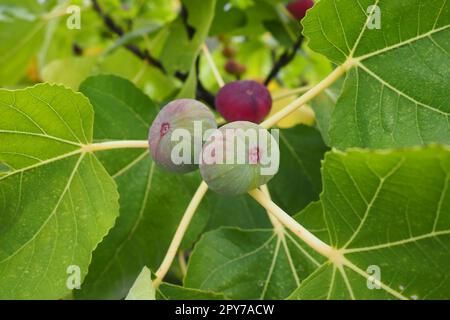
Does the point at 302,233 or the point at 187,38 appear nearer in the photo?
the point at 302,233

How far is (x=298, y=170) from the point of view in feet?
5.35

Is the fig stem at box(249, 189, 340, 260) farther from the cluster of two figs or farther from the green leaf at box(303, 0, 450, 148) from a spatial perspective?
the green leaf at box(303, 0, 450, 148)

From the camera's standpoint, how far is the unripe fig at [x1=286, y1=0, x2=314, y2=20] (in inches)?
70.0

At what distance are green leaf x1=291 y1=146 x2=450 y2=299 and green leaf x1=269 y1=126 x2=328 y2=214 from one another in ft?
1.97

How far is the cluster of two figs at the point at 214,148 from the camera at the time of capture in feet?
3.07

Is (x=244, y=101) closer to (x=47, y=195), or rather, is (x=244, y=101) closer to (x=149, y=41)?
(x=47, y=195)

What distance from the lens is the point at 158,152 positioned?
3.44 ft

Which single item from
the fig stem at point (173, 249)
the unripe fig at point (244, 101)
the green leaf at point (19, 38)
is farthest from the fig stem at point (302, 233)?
the green leaf at point (19, 38)

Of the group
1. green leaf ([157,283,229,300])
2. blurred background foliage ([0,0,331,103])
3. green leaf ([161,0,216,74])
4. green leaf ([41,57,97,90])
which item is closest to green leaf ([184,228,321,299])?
green leaf ([157,283,229,300])

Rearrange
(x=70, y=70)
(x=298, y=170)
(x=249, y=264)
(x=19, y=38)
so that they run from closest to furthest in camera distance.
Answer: (x=249, y=264) → (x=298, y=170) → (x=70, y=70) → (x=19, y=38)

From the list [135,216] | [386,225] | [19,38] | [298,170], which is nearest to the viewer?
[386,225]

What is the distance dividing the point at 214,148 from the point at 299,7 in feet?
3.22

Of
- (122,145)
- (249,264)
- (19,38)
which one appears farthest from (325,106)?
(19,38)

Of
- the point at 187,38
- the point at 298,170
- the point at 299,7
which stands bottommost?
the point at 298,170
